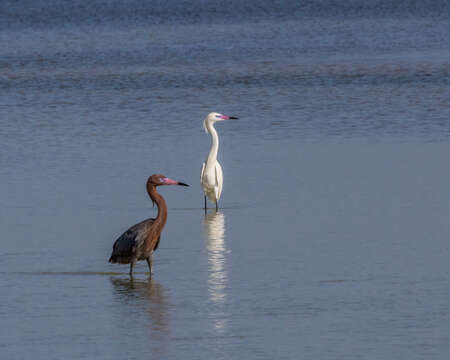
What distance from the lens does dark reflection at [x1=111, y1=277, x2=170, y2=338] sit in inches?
400

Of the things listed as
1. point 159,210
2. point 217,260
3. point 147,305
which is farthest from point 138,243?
point 217,260

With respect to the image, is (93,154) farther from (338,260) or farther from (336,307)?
(336,307)

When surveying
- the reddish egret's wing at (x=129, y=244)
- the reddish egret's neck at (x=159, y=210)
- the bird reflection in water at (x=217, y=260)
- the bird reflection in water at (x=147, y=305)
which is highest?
the reddish egret's neck at (x=159, y=210)

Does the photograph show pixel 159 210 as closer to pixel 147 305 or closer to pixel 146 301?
pixel 146 301

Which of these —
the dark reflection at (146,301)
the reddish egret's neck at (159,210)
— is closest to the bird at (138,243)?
the reddish egret's neck at (159,210)

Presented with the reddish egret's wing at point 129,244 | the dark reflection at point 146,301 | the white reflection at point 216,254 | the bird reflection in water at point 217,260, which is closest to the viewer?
the dark reflection at point 146,301

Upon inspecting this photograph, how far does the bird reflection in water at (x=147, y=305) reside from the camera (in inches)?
388

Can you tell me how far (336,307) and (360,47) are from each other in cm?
3572

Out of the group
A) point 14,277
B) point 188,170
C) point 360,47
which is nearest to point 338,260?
point 14,277

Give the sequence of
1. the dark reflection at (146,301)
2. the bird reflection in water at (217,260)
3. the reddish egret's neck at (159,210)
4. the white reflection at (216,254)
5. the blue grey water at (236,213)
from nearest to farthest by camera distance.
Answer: the blue grey water at (236,213) → the dark reflection at (146,301) → the bird reflection in water at (217,260) → the white reflection at (216,254) → the reddish egret's neck at (159,210)

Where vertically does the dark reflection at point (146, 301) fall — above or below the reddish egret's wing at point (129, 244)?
below

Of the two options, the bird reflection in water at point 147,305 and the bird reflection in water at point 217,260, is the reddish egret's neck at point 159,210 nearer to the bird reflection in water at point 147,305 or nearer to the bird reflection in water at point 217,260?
the bird reflection in water at point 147,305

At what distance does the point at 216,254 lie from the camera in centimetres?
1285

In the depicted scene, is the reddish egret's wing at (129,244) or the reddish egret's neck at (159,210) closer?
the reddish egret's wing at (129,244)
